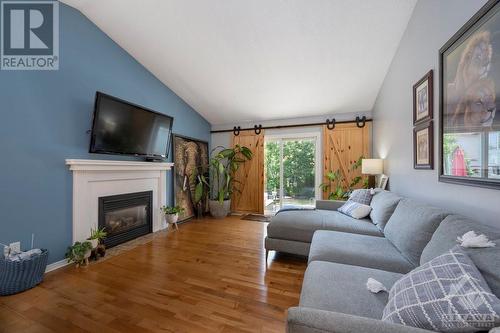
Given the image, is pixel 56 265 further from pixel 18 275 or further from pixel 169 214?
pixel 169 214

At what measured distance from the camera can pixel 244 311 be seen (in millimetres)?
1615

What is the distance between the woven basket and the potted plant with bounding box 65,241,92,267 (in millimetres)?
360

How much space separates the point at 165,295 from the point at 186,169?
2958 millimetres

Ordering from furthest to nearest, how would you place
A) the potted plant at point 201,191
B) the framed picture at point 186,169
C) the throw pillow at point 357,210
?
the potted plant at point 201,191 → the framed picture at point 186,169 → the throw pillow at point 357,210

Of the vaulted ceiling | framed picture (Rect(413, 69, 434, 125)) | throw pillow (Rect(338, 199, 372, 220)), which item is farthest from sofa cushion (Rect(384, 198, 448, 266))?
the vaulted ceiling

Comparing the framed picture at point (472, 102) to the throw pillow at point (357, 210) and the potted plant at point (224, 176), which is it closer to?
the throw pillow at point (357, 210)

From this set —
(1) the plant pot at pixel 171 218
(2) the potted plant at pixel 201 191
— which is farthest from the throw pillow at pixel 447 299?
(2) the potted plant at pixel 201 191

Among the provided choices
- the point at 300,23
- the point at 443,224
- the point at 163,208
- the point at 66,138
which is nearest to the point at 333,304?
the point at 443,224

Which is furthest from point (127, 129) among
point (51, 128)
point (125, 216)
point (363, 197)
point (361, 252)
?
point (363, 197)

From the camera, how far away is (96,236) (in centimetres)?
253

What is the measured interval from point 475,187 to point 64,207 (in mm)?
3878

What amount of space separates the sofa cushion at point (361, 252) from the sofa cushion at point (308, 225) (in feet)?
0.98

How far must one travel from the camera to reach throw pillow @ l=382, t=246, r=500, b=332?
2.19 ft

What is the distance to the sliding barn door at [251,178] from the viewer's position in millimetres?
5016
